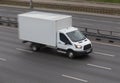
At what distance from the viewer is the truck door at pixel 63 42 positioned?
88.0ft

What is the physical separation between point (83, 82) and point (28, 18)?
381 inches

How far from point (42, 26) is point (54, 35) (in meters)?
1.40

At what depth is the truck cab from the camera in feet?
86.4

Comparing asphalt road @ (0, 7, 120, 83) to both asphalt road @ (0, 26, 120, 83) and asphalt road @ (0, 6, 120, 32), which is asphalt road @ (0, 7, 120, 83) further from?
asphalt road @ (0, 6, 120, 32)

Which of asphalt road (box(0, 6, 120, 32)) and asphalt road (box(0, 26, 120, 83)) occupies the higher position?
asphalt road (box(0, 26, 120, 83))

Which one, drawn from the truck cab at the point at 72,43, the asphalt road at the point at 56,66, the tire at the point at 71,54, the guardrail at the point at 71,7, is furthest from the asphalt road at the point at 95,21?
the tire at the point at 71,54

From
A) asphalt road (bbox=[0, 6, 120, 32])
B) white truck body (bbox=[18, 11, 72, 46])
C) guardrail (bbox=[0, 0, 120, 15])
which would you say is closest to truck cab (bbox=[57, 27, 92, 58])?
white truck body (bbox=[18, 11, 72, 46])

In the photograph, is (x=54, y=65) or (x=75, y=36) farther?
(x=75, y=36)

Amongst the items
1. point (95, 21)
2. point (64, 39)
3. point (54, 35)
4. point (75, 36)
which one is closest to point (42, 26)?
point (54, 35)

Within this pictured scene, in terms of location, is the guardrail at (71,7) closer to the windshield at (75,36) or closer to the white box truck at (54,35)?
the white box truck at (54,35)

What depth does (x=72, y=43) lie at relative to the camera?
87.0ft

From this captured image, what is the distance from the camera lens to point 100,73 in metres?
23.0

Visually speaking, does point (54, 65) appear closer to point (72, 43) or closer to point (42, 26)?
point (72, 43)

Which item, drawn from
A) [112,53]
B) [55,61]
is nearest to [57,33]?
[55,61]
